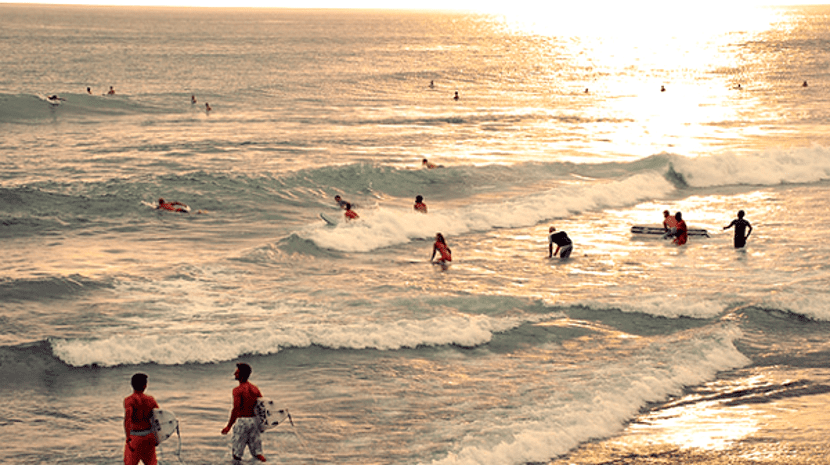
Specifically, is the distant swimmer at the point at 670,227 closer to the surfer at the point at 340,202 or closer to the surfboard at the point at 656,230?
the surfboard at the point at 656,230

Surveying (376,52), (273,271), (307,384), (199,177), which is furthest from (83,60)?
(307,384)

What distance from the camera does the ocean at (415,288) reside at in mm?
10641

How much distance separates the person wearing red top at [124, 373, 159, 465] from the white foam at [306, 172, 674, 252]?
498 inches

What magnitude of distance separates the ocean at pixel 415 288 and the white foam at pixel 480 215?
0.11 meters

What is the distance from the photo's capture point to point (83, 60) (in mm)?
83812

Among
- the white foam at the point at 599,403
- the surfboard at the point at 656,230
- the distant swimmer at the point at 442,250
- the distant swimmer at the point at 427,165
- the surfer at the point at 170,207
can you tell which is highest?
the distant swimmer at the point at 427,165

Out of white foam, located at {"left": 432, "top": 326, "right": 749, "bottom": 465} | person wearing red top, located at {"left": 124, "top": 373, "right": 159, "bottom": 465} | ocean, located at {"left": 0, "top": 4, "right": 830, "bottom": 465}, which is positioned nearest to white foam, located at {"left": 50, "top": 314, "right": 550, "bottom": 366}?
ocean, located at {"left": 0, "top": 4, "right": 830, "bottom": 465}

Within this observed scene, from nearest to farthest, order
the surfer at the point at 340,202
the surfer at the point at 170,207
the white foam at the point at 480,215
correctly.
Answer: the white foam at the point at 480,215, the surfer at the point at 170,207, the surfer at the point at 340,202

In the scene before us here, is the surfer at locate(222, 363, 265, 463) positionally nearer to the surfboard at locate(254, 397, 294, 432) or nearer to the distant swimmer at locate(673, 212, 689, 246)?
the surfboard at locate(254, 397, 294, 432)

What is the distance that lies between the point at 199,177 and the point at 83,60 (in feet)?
206

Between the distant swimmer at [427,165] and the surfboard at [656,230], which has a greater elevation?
the distant swimmer at [427,165]

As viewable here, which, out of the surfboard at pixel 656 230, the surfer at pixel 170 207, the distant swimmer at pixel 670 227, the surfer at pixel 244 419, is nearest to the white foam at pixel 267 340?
the surfer at pixel 244 419

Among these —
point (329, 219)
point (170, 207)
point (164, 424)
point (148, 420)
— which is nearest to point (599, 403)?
point (164, 424)

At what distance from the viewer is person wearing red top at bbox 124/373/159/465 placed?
823 centimetres
